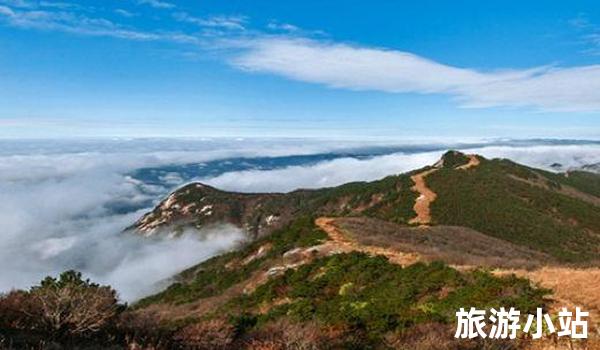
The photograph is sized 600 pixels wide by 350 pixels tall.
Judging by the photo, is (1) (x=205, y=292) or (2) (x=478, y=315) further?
(1) (x=205, y=292)

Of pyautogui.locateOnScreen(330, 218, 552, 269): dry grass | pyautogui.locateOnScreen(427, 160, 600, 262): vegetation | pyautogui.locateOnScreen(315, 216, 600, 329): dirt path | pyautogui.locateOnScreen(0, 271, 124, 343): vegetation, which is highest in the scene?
pyautogui.locateOnScreen(0, 271, 124, 343): vegetation

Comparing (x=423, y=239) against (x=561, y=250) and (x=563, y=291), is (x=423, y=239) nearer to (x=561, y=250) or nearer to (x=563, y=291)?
(x=563, y=291)

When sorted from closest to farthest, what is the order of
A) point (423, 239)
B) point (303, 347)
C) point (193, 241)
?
1. point (303, 347)
2. point (423, 239)
3. point (193, 241)

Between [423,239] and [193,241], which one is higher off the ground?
[423,239]

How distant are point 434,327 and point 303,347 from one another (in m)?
6.18

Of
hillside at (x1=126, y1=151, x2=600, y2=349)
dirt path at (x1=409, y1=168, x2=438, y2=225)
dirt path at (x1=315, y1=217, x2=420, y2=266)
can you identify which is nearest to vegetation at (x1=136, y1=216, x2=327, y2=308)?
hillside at (x1=126, y1=151, x2=600, y2=349)

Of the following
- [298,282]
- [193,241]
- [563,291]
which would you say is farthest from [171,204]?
[563,291]

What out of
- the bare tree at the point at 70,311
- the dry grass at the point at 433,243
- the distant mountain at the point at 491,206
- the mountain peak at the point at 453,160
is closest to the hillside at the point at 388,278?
the dry grass at the point at 433,243

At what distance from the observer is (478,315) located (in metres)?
16.6

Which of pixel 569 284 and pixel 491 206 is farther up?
pixel 569 284

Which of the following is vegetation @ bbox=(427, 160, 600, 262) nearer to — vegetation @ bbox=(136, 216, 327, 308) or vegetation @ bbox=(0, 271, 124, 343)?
vegetation @ bbox=(136, 216, 327, 308)

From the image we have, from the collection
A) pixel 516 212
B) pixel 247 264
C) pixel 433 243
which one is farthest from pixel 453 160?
pixel 247 264

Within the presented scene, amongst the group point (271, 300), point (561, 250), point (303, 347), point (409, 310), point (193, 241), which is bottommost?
point (193, 241)

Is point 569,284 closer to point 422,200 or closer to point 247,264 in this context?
point 247,264
